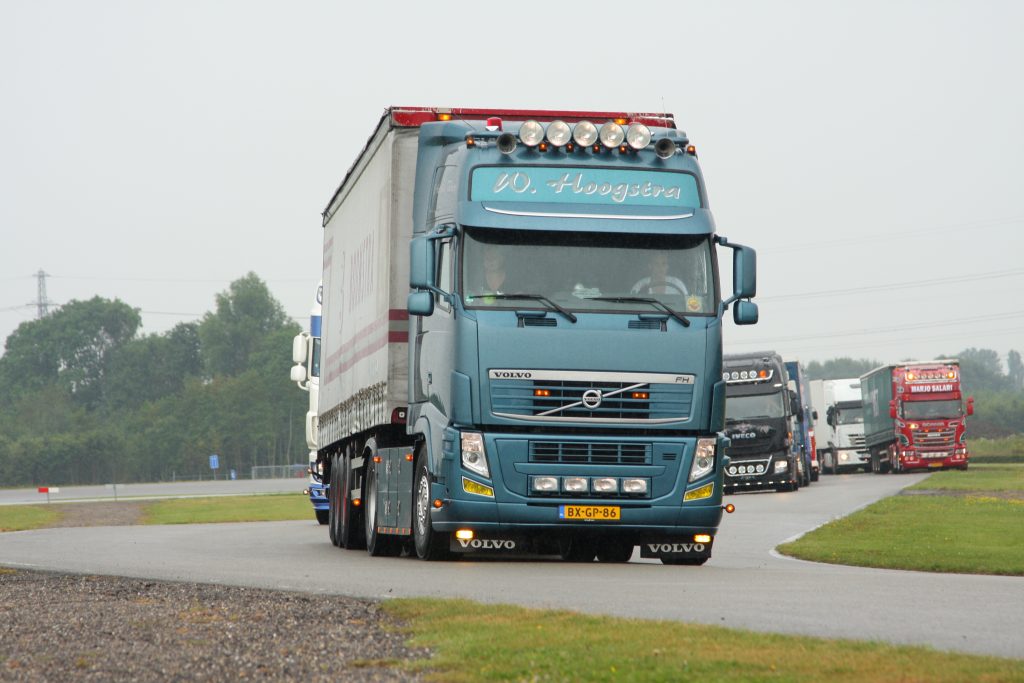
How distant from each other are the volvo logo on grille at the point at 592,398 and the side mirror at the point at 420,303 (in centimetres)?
167

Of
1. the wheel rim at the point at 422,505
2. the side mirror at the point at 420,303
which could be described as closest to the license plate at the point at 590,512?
the wheel rim at the point at 422,505

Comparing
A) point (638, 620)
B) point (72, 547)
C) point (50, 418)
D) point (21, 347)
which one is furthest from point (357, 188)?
point (21, 347)

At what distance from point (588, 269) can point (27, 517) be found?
35338 mm

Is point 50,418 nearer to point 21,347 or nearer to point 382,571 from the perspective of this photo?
point 21,347

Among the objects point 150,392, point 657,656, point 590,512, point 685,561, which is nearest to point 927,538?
point 685,561

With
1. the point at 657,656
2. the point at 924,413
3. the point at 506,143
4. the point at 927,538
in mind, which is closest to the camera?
the point at 657,656

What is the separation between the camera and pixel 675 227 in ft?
52.0

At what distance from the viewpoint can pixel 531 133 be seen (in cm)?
1620

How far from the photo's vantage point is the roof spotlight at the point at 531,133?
1617 cm

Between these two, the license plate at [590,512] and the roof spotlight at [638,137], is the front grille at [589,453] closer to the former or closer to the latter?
the license plate at [590,512]

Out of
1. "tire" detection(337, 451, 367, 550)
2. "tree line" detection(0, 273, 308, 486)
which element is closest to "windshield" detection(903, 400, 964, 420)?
"tire" detection(337, 451, 367, 550)

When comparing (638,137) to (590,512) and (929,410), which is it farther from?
(929,410)

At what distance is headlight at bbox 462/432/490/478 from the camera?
15.8 meters

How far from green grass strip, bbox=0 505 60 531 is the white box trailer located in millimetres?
19663
